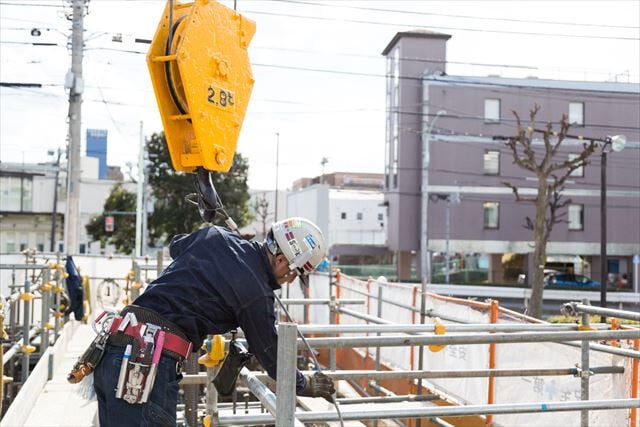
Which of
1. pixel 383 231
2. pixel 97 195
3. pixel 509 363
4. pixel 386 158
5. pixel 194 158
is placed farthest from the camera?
pixel 97 195

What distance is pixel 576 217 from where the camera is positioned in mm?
42688

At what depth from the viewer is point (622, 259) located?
45000mm

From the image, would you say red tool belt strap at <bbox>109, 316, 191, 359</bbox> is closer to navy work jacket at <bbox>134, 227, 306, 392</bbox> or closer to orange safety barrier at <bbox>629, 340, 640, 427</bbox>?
navy work jacket at <bbox>134, 227, 306, 392</bbox>

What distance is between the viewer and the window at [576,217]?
42562 millimetres

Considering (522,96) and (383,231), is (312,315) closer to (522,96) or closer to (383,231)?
(522,96)

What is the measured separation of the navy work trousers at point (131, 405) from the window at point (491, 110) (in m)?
39.7

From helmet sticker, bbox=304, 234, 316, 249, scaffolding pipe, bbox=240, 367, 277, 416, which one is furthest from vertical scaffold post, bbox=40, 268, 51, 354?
helmet sticker, bbox=304, 234, 316, 249

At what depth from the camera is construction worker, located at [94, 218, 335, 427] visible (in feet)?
10.6

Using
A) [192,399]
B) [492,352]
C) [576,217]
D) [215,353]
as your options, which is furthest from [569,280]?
[215,353]

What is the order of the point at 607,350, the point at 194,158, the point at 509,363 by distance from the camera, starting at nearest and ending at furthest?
the point at 194,158 → the point at 607,350 → the point at 509,363

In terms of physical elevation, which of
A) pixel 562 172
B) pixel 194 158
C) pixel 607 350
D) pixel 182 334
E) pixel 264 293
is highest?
pixel 562 172

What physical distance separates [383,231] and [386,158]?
1665 cm

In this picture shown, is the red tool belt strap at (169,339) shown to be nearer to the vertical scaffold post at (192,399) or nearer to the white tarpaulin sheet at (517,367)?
the vertical scaffold post at (192,399)

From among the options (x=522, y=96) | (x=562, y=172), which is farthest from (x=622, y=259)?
(x=522, y=96)
